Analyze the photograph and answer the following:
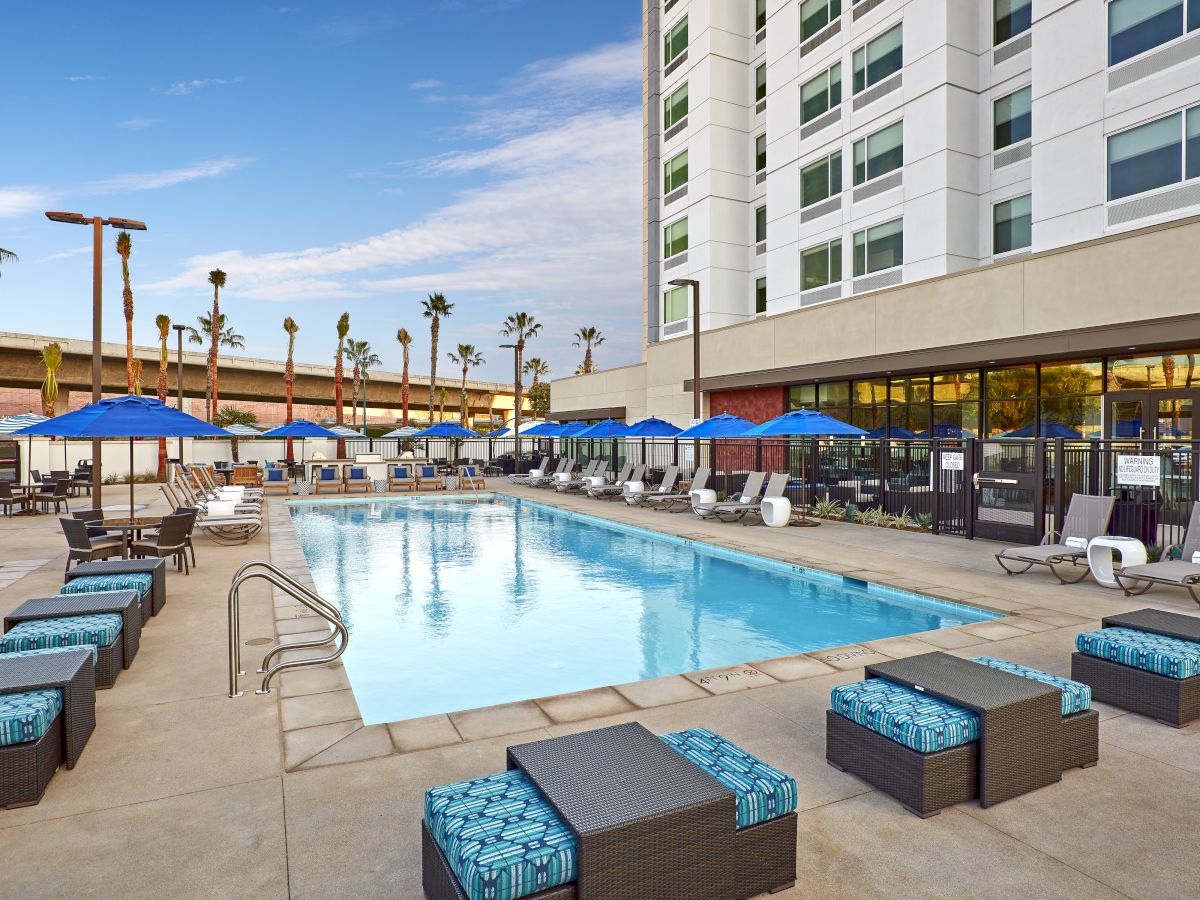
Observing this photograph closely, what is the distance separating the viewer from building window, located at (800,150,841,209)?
24.0m

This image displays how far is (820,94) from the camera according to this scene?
24.7m

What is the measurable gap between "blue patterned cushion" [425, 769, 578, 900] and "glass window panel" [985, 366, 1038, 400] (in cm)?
1905

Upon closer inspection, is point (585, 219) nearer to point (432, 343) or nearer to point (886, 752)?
point (432, 343)

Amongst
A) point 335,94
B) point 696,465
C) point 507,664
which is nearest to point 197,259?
point 335,94

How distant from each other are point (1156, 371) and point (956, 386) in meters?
4.77

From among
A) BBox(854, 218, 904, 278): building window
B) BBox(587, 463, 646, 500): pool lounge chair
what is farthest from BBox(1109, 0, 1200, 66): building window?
BBox(587, 463, 646, 500): pool lounge chair

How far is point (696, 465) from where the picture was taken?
2270 centimetres

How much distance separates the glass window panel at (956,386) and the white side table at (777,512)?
7.40 metres

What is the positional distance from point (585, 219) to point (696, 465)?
114 ft

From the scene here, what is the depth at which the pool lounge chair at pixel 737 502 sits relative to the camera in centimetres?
1675

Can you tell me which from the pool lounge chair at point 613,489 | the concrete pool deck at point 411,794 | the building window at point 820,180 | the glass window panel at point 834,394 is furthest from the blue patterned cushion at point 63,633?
the building window at point 820,180

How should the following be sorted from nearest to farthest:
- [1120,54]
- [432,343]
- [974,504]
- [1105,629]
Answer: [1105,629], [974,504], [1120,54], [432,343]

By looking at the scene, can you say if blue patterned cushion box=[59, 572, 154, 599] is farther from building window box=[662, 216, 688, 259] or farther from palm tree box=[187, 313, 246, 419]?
palm tree box=[187, 313, 246, 419]

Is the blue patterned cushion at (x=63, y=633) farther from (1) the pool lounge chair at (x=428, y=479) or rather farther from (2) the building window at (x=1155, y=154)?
(1) the pool lounge chair at (x=428, y=479)
